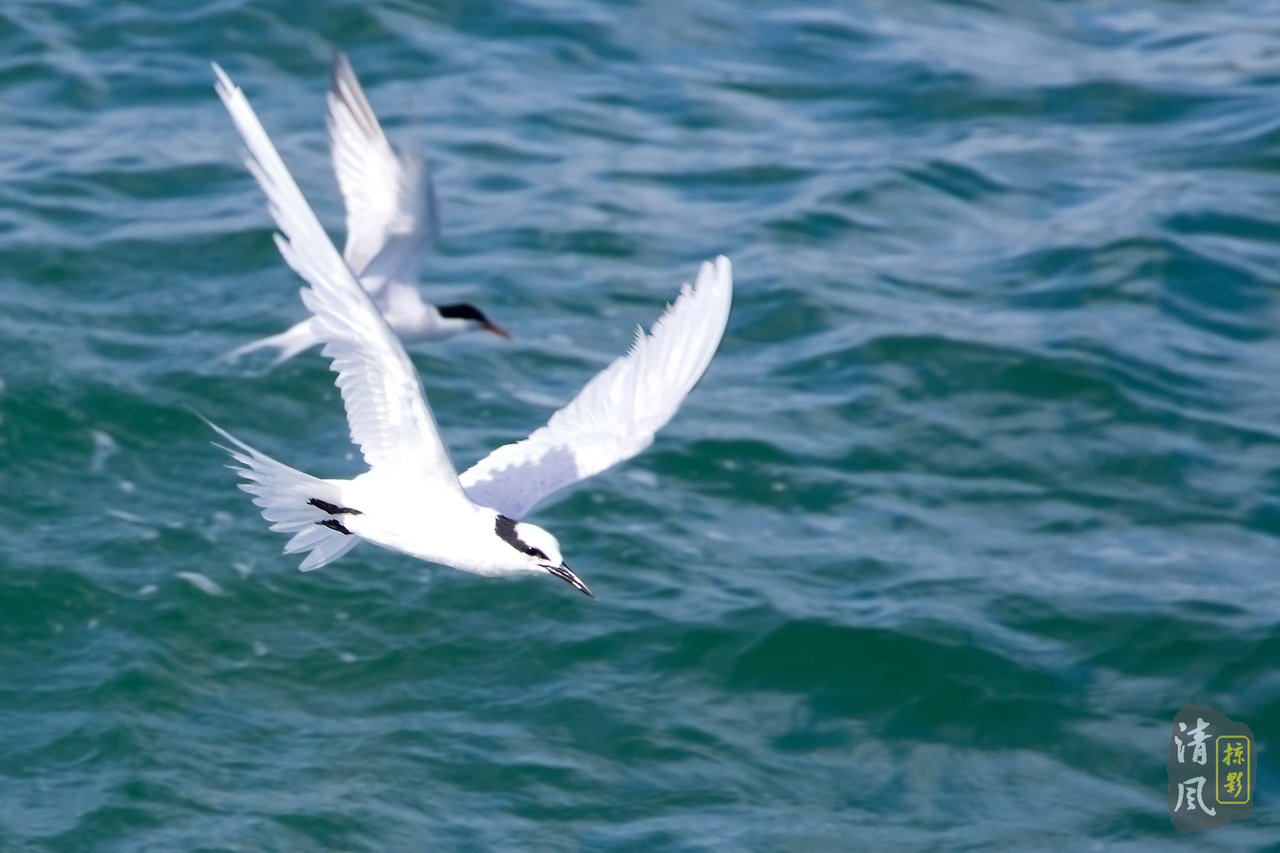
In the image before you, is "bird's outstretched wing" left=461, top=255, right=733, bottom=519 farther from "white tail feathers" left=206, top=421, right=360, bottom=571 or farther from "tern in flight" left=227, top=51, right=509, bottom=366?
"tern in flight" left=227, top=51, right=509, bottom=366

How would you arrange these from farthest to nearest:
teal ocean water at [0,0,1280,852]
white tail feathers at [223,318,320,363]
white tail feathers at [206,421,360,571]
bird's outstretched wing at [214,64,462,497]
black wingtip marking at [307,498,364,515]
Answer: white tail feathers at [223,318,320,363] → teal ocean water at [0,0,1280,852] → black wingtip marking at [307,498,364,515] → white tail feathers at [206,421,360,571] → bird's outstretched wing at [214,64,462,497]

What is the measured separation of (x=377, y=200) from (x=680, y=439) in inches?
83.3

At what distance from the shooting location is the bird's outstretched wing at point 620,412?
6.07 meters

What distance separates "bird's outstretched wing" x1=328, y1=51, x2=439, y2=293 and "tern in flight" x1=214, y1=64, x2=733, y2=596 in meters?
2.67

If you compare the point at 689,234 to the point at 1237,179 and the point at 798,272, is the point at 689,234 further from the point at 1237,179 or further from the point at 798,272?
the point at 1237,179

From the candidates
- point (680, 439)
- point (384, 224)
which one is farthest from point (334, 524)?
point (680, 439)

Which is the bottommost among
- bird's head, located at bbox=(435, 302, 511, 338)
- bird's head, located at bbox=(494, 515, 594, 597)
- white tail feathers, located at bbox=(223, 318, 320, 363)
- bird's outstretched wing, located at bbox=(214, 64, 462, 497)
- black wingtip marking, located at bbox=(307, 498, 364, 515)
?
bird's head, located at bbox=(494, 515, 594, 597)

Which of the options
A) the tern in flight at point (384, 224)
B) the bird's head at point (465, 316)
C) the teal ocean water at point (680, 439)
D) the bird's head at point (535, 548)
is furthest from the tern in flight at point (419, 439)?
the bird's head at point (465, 316)

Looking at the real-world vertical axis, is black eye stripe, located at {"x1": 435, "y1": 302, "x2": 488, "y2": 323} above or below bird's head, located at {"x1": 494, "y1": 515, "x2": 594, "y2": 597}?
above

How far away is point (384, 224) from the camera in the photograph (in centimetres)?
895

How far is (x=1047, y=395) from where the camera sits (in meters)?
9.86

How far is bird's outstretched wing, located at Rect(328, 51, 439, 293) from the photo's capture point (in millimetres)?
8828

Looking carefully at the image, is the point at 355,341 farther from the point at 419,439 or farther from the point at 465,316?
the point at 465,316

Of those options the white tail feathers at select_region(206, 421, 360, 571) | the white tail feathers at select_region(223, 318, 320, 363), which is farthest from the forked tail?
the white tail feathers at select_region(206, 421, 360, 571)
